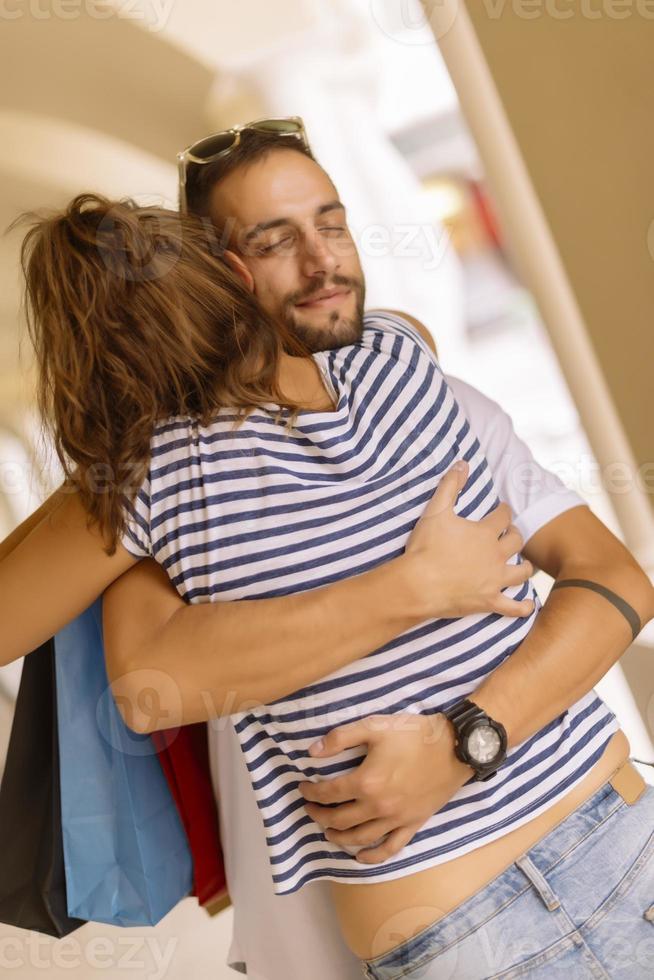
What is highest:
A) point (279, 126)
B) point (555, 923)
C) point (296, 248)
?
point (279, 126)

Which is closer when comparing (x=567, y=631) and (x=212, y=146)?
(x=567, y=631)

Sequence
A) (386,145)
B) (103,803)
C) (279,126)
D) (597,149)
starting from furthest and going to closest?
(386,145) < (597,149) < (279,126) < (103,803)

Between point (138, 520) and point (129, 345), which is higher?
point (129, 345)

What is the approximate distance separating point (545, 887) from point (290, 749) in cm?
28

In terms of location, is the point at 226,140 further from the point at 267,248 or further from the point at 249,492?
the point at 249,492

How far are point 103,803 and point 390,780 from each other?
17.8 inches

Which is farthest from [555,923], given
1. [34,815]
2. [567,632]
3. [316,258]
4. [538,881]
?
[316,258]

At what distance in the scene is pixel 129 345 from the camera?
38.9 inches

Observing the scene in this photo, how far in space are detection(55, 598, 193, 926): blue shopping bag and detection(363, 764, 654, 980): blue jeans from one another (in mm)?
357

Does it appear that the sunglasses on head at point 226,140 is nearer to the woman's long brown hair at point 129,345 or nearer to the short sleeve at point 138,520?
the woman's long brown hair at point 129,345

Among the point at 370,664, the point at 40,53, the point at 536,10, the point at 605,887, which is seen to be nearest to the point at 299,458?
the point at 370,664

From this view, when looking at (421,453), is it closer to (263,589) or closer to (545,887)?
(263,589)

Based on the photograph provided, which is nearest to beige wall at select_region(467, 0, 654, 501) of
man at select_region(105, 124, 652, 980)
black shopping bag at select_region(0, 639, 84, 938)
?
man at select_region(105, 124, 652, 980)

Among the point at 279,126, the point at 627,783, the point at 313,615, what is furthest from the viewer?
the point at 279,126
